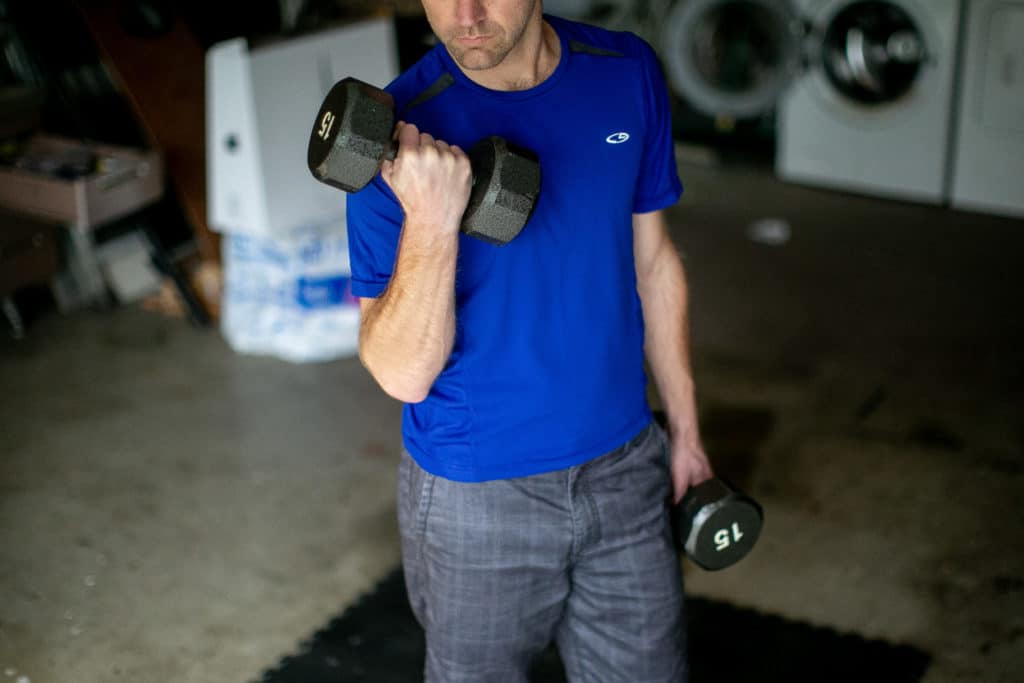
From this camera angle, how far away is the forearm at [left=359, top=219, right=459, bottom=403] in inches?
51.1

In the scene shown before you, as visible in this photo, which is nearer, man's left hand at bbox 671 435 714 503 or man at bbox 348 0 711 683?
man at bbox 348 0 711 683

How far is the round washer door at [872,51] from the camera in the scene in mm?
4406

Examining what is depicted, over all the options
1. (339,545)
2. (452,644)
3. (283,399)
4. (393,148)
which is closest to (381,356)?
(393,148)

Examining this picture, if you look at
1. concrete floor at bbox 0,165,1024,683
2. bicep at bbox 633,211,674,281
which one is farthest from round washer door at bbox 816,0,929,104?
bicep at bbox 633,211,674,281

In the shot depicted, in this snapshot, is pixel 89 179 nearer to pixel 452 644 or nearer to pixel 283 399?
pixel 283 399

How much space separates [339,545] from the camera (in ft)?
8.96

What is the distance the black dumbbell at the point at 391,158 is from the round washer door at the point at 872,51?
3.50 meters

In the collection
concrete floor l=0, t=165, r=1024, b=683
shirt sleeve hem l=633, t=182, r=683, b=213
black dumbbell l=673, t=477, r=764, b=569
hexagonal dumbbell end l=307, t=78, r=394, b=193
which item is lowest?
concrete floor l=0, t=165, r=1024, b=683

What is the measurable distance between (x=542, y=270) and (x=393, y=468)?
67.2 inches

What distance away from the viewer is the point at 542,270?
4.66 ft

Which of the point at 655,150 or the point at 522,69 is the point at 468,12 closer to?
the point at 522,69

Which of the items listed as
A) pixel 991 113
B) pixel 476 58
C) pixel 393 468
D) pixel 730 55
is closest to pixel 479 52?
pixel 476 58

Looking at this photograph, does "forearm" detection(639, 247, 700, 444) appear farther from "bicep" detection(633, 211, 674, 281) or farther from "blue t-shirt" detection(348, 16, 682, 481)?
"blue t-shirt" detection(348, 16, 682, 481)

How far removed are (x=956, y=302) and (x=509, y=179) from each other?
9.40ft
